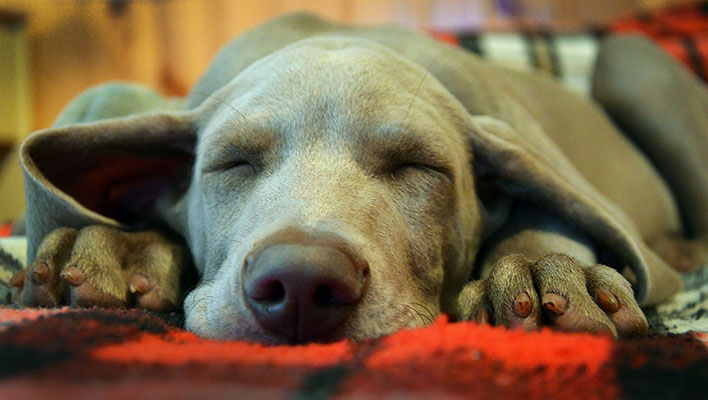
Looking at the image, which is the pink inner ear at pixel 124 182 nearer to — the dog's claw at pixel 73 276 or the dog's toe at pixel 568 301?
the dog's claw at pixel 73 276

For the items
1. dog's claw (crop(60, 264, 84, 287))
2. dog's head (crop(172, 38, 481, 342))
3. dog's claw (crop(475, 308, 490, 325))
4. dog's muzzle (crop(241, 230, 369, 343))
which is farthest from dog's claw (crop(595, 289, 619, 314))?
dog's claw (crop(60, 264, 84, 287))

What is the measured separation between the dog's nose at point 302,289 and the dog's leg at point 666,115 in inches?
96.0

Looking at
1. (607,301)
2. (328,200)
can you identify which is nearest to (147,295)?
(328,200)

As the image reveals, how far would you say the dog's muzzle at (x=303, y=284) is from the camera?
3.79 ft

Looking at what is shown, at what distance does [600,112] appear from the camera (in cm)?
348

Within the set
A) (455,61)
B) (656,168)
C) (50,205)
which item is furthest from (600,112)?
(50,205)

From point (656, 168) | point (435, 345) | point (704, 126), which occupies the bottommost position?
point (656, 168)

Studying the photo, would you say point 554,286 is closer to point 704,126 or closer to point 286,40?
point 286,40

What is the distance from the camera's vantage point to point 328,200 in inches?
57.2

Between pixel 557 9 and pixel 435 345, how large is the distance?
202 inches

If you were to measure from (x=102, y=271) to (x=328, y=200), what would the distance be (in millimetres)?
564

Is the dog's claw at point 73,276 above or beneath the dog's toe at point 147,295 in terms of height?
above

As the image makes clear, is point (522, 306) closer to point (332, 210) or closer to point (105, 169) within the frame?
point (332, 210)

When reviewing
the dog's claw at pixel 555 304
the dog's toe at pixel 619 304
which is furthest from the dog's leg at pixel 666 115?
the dog's claw at pixel 555 304
